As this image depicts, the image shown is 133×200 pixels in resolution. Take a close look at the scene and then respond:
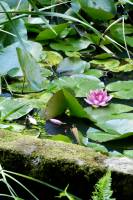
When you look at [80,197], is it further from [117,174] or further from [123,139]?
[123,139]

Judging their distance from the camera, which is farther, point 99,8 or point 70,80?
point 99,8

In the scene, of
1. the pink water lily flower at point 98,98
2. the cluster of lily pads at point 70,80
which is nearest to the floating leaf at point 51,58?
the cluster of lily pads at point 70,80

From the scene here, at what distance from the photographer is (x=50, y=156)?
1.22m

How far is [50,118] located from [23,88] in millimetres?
254

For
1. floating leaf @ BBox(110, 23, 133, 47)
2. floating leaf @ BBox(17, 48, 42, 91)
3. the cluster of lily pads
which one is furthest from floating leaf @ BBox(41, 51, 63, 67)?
floating leaf @ BBox(17, 48, 42, 91)

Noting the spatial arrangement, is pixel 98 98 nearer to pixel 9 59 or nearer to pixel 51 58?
pixel 9 59

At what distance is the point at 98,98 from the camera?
5.72ft

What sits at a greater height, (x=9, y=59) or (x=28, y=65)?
(x=28, y=65)

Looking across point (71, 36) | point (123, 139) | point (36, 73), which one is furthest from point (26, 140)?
point (71, 36)

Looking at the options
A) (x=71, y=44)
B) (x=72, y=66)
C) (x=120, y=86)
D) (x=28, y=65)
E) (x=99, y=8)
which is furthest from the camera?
(x=99, y=8)

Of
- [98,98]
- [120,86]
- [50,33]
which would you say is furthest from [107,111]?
[50,33]

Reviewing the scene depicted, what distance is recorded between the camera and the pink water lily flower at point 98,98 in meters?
1.73

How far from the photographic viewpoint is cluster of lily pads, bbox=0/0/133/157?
1.51 m

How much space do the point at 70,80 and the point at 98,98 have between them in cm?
21
